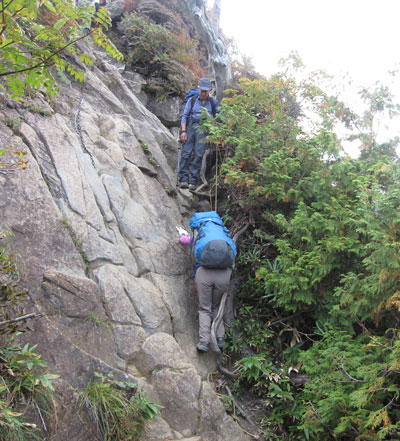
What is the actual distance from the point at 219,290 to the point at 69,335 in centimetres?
298

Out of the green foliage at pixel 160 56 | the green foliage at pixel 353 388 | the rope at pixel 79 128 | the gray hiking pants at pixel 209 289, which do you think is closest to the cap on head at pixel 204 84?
the green foliage at pixel 160 56

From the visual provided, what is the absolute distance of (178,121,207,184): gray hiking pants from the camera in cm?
1017

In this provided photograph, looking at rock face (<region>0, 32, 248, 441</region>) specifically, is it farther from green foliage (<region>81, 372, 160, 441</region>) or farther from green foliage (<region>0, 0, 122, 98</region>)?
green foliage (<region>0, 0, 122, 98</region>)

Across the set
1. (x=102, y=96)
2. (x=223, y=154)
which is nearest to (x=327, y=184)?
(x=223, y=154)

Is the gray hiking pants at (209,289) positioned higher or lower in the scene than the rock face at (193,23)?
lower

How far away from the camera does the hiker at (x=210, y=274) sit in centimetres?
721

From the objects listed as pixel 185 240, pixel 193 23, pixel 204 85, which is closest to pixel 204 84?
pixel 204 85

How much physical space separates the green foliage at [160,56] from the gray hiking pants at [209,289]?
7.44 metres

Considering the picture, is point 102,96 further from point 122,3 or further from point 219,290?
point 122,3

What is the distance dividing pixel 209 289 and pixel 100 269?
2.09 m

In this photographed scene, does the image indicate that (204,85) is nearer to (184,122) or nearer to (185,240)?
(184,122)

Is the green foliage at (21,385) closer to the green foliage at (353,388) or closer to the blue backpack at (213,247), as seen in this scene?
the blue backpack at (213,247)

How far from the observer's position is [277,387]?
668cm

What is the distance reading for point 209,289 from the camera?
7.39 meters
